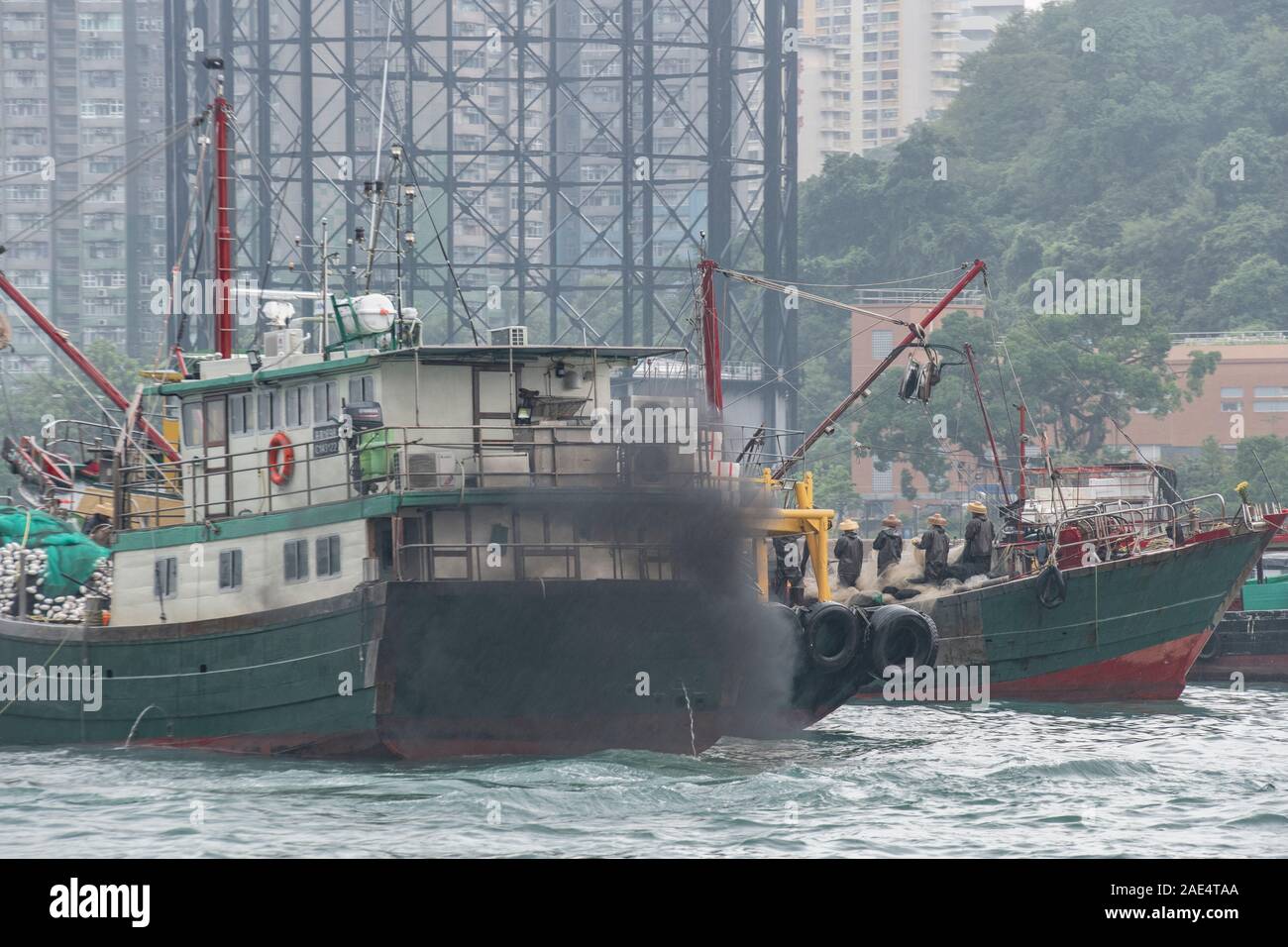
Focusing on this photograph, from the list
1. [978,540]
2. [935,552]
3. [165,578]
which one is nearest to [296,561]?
[165,578]

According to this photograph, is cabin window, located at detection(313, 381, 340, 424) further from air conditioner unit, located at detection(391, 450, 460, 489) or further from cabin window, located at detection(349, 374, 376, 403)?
Result: air conditioner unit, located at detection(391, 450, 460, 489)

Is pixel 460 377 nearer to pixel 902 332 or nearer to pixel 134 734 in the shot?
pixel 134 734

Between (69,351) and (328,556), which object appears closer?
(328,556)

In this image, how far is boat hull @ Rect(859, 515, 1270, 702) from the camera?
3950 centimetres

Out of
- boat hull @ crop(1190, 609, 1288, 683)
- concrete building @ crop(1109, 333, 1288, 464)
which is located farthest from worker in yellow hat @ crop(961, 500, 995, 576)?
concrete building @ crop(1109, 333, 1288, 464)

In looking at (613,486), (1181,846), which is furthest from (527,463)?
(1181,846)

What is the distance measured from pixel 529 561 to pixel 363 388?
3573 millimetres

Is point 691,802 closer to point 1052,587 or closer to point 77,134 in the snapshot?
point 1052,587

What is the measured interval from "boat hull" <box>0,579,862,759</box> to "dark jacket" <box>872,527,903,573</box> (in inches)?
419

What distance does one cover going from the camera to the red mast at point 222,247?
33562mm

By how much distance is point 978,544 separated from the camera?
4028cm

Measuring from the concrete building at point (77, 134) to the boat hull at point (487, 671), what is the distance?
115595 mm

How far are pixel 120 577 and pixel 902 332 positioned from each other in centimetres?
6687

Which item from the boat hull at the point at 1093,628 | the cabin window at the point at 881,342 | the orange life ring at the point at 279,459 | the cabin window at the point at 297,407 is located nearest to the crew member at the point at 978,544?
the boat hull at the point at 1093,628
